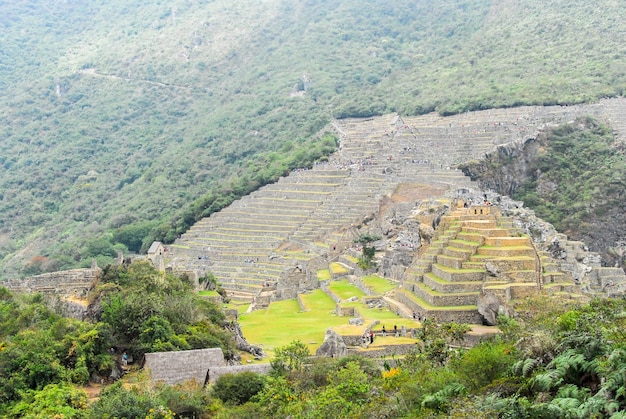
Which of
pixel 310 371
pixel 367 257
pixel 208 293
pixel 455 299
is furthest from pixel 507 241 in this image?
pixel 208 293

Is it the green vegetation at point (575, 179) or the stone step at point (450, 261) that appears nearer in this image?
the stone step at point (450, 261)

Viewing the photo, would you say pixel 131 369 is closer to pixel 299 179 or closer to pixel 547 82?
pixel 299 179

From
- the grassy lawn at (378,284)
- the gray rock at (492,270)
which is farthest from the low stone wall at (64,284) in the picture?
the gray rock at (492,270)

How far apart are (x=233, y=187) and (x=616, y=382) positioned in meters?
55.5

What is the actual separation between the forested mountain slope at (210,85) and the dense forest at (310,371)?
117 ft

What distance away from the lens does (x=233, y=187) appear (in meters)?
69.1

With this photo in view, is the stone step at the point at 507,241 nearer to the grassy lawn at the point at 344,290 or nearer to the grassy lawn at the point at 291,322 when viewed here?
the grassy lawn at the point at 291,322

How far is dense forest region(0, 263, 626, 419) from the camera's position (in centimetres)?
1636

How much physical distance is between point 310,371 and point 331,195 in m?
37.8

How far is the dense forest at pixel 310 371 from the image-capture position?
16.4 metres

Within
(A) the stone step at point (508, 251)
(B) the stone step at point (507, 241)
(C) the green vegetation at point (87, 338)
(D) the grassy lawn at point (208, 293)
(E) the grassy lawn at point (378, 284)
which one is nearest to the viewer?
(C) the green vegetation at point (87, 338)

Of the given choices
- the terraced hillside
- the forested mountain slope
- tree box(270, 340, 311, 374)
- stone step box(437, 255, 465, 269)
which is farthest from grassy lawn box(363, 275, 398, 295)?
the forested mountain slope

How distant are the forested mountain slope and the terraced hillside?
117 inches

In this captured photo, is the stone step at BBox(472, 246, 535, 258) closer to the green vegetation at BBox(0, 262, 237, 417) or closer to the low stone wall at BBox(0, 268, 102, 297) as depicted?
the green vegetation at BBox(0, 262, 237, 417)
